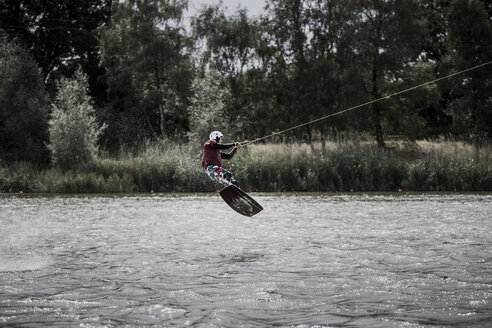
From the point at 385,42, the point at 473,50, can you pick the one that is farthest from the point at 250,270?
the point at 473,50

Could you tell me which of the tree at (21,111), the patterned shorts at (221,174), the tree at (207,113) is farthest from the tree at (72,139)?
the patterned shorts at (221,174)

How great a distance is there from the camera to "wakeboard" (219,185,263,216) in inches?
491

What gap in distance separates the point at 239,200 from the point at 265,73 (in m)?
33.6

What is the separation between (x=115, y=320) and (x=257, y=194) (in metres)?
17.3

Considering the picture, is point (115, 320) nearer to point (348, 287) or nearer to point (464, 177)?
point (348, 287)

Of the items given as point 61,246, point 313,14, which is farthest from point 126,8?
point 61,246

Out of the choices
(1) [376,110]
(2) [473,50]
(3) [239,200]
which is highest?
(2) [473,50]

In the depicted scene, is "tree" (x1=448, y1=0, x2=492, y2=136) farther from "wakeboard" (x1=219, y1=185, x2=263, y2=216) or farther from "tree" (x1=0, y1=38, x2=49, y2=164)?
"wakeboard" (x1=219, y1=185, x2=263, y2=216)

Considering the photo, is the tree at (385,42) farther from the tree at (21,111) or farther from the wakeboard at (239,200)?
the wakeboard at (239,200)

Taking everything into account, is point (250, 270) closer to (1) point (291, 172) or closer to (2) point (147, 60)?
(1) point (291, 172)

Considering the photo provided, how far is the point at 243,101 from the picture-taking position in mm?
49875

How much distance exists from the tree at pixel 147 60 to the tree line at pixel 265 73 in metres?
0.11

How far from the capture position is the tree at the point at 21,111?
120 feet

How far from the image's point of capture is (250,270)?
7.35 m
